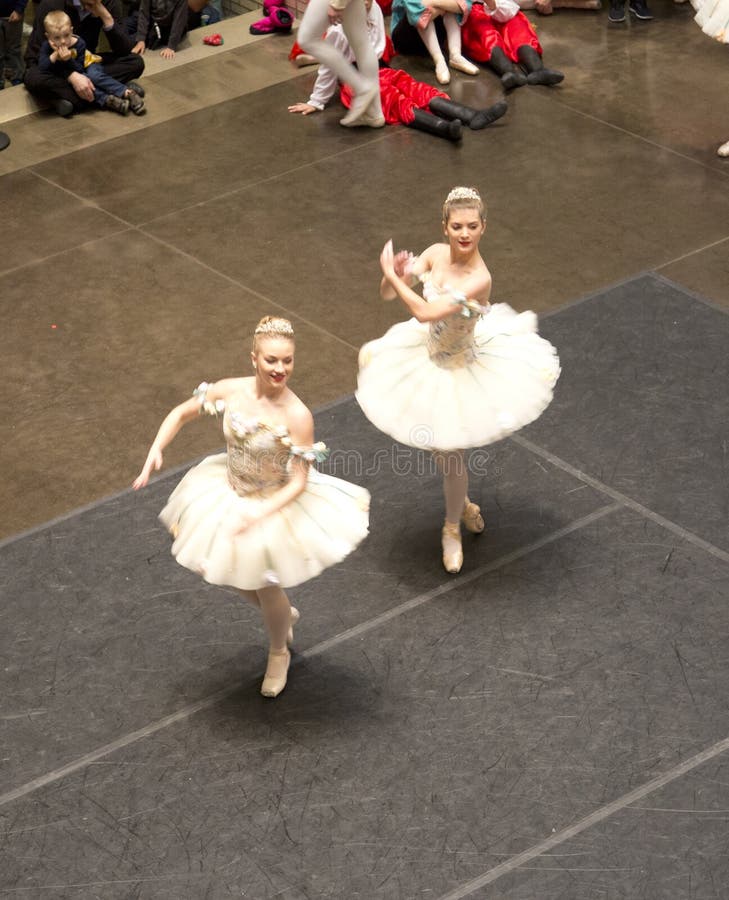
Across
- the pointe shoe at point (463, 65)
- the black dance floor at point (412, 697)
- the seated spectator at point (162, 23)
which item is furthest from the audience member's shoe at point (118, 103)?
the black dance floor at point (412, 697)

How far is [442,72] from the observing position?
962 centimetres

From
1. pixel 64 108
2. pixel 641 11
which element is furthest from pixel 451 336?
pixel 641 11

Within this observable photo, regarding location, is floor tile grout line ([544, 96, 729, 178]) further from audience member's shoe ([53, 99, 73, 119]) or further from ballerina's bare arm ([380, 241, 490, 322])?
ballerina's bare arm ([380, 241, 490, 322])

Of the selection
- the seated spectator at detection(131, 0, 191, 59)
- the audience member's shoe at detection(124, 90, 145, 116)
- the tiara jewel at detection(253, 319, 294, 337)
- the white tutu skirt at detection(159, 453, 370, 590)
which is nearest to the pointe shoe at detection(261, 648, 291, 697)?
the white tutu skirt at detection(159, 453, 370, 590)

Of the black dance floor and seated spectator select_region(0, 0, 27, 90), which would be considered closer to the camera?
the black dance floor

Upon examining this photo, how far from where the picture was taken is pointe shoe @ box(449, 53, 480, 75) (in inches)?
383

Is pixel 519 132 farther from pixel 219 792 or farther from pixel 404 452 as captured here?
pixel 219 792

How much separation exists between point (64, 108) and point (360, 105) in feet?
6.34

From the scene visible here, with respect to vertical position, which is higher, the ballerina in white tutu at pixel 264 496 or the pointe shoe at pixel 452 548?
the ballerina in white tutu at pixel 264 496

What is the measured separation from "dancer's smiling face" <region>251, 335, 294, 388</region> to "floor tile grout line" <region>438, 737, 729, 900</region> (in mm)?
1633

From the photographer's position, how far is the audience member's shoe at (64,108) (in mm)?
9273

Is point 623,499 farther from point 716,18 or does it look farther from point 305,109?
point 305,109

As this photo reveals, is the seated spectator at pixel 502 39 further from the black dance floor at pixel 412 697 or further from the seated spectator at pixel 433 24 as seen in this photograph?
the black dance floor at pixel 412 697

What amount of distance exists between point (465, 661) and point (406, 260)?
1473 mm
